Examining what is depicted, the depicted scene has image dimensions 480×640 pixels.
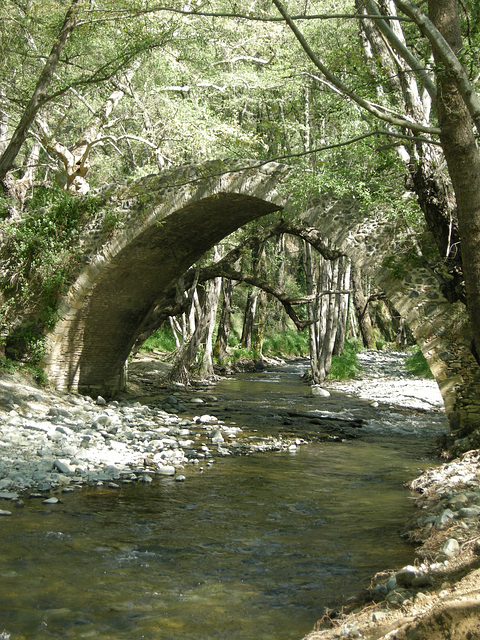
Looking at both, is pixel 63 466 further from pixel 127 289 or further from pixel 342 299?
pixel 342 299

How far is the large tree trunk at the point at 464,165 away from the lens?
4.59 meters

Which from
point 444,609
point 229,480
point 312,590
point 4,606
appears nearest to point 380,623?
point 444,609

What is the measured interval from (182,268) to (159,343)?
8.24 metres

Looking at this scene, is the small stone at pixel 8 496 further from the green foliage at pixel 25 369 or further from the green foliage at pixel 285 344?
the green foliage at pixel 285 344

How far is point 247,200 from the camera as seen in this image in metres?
10.1

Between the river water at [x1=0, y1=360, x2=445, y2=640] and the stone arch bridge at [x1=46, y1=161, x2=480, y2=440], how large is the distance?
5.00ft

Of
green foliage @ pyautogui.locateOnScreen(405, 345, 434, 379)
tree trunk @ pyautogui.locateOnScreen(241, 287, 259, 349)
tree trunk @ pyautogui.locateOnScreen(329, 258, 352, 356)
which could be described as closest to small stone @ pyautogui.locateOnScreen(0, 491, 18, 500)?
tree trunk @ pyautogui.locateOnScreen(329, 258, 352, 356)

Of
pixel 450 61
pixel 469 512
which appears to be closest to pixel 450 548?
pixel 469 512

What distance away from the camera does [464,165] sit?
4.59m

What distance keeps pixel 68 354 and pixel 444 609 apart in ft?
33.3

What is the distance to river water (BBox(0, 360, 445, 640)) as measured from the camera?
328cm

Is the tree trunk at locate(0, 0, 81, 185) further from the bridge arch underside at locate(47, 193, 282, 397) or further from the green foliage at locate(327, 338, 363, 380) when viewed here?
the green foliage at locate(327, 338, 363, 380)

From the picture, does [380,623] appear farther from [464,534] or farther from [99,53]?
[99,53]

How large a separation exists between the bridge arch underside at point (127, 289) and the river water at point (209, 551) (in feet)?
16.0
